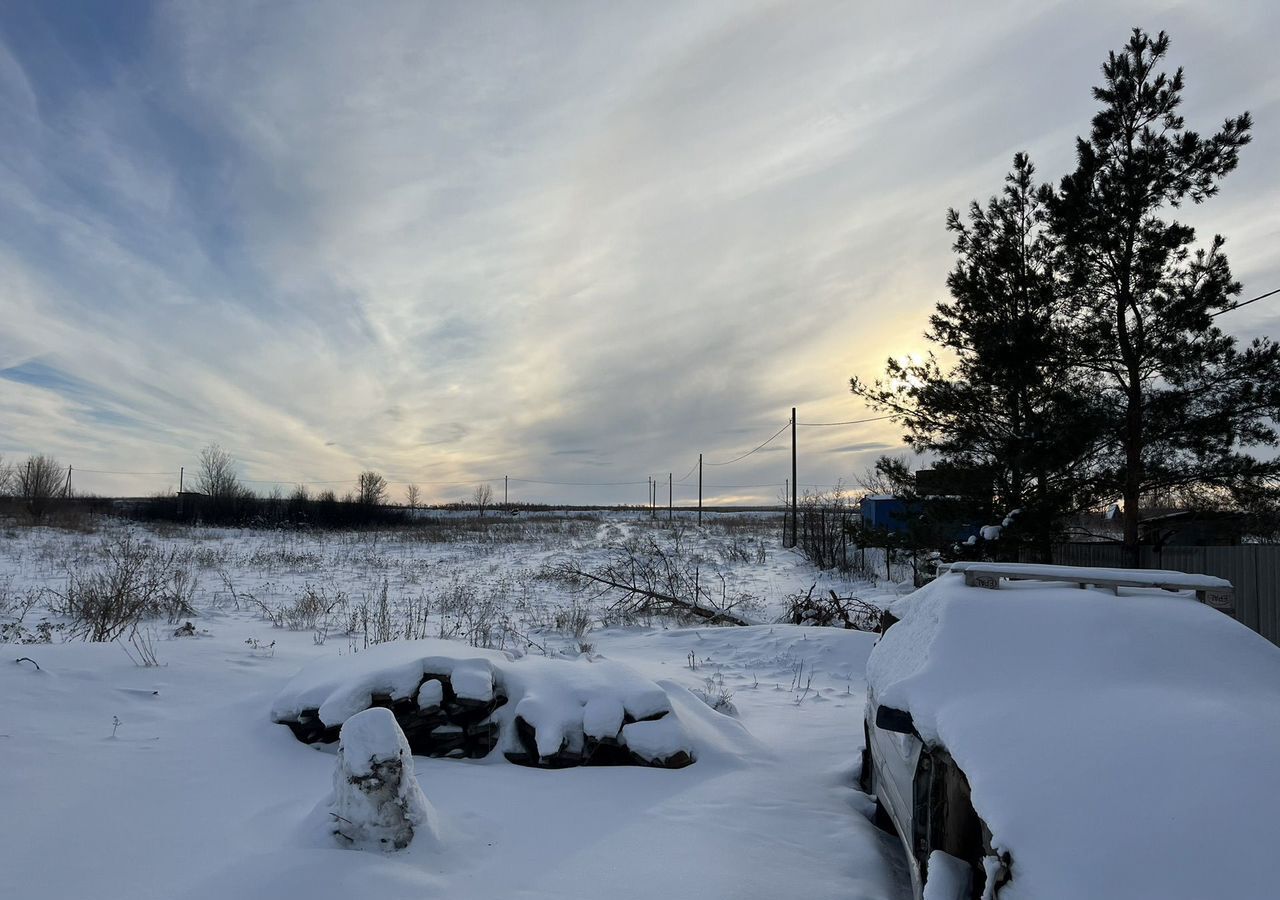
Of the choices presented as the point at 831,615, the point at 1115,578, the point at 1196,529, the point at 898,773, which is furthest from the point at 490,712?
the point at 1196,529

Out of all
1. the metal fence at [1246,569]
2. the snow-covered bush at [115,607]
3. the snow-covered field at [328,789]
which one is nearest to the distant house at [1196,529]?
the metal fence at [1246,569]

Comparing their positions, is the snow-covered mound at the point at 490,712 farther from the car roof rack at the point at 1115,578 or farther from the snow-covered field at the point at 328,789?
the car roof rack at the point at 1115,578

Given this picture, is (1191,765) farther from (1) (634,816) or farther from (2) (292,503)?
(2) (292,503)

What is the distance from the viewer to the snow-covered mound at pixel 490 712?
4984mm

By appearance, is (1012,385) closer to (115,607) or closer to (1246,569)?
(1246,569)

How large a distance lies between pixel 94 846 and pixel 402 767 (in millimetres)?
1356

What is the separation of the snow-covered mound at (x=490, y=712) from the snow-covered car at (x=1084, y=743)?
1.99 meters

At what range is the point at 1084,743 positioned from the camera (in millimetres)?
2186

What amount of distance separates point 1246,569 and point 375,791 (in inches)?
464

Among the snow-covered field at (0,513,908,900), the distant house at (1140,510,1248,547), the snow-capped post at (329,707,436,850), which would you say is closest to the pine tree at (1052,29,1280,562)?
the distant house at (1140,510,1248,547)

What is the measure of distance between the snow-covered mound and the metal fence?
8.88 meters

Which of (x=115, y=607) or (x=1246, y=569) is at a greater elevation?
(x=1246, y=569)

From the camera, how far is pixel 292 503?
45.8 m

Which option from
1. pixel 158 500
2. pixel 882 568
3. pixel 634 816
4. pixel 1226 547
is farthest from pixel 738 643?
pixel 158 500
